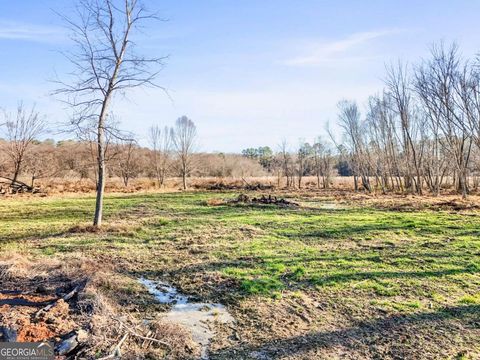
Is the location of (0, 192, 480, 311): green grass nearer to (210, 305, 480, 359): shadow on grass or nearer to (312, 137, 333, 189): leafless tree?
(210, 305, 480, 359): shadow on grass

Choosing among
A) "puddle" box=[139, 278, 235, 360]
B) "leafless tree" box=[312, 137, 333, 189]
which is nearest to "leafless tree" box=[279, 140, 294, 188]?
"leafless tree" box=[312, 137, 333, 189]

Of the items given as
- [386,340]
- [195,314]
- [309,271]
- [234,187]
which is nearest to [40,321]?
[195,314]

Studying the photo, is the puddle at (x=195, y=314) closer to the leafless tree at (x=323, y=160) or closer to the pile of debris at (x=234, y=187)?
the pile of debris at (x=234, y=187)

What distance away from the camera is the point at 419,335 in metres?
4.52

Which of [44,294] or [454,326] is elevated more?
[44,294]

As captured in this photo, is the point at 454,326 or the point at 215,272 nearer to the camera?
the point at 454,326

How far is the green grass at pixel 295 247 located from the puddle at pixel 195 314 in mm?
778

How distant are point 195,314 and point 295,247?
432cm

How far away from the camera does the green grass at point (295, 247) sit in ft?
20.5

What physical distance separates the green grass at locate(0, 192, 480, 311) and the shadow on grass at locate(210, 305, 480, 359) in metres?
0.51

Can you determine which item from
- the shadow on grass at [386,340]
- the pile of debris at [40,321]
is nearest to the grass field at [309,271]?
the shadow on grass at [386,340]

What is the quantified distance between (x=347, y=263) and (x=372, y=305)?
2.05 m

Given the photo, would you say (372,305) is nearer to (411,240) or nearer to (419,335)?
(419,335)

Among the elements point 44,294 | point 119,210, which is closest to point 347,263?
point 44,294
